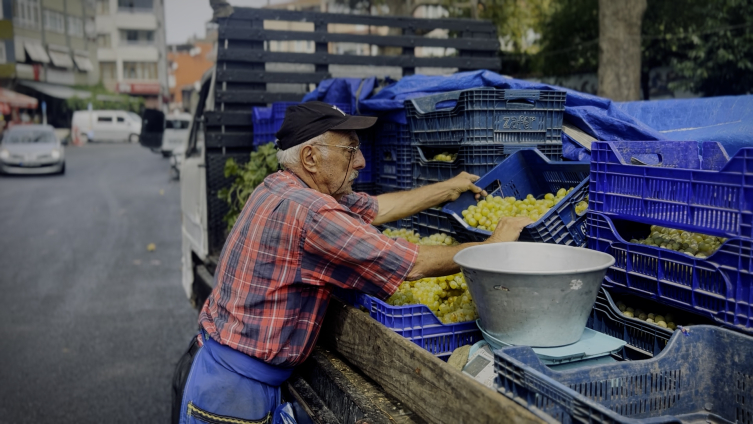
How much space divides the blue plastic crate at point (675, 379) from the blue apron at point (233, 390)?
52.6 inches

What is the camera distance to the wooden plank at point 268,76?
627 cm

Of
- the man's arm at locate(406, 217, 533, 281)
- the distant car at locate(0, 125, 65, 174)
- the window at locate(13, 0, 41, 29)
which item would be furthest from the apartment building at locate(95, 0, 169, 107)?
the man's arm at locate(406, 217, 533, 281)

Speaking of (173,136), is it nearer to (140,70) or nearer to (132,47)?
(132,47)

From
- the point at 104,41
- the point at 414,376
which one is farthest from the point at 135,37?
the point at 414,376

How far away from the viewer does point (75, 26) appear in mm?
52812

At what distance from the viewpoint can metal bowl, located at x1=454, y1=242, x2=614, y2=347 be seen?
2.00 meters

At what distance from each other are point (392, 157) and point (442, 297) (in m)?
Answer: 2.02

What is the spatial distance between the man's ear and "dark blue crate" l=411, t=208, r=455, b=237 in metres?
0.91

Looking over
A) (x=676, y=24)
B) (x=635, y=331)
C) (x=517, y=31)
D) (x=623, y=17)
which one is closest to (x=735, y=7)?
(x=676, y=24)

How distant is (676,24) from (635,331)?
50.6 feet

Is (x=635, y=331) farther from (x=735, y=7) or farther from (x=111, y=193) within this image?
(x=111, y=193)

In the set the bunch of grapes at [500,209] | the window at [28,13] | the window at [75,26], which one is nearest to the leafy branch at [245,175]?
Result: the bunch of grapes at [500,209]

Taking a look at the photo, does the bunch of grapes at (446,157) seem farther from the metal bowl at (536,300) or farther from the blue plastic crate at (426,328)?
the metal bowl at (536,300)

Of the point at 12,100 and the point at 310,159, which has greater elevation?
the point at 12,100
